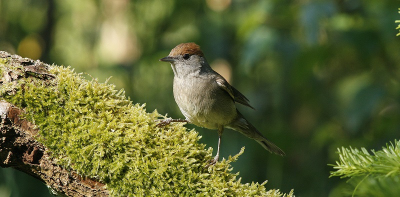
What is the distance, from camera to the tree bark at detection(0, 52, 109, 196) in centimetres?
226

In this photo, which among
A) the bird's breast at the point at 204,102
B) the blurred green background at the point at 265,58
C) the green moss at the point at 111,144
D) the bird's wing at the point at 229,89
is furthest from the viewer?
the blurred green background at the point at 265,58

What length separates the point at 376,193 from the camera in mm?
1412

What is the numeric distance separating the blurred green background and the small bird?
497 mm

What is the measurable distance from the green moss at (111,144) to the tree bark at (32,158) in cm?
4

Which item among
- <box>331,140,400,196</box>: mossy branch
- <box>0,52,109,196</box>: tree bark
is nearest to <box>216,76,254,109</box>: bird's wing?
<box>0,52,109,196</box>: tree bark

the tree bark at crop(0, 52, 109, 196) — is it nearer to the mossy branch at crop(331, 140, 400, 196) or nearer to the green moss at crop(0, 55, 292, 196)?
the green moss at crop(0, 55, 292, 196)

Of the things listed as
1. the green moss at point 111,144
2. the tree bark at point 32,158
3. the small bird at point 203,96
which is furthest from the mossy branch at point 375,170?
the small bird at point 203,96

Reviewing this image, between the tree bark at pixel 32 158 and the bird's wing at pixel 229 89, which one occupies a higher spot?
the bird's wing at pixel 229 89

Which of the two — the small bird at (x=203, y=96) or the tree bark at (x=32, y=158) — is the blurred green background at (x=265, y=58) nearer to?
the small bird at (x=203, y=96)

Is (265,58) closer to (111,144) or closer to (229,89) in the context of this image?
(229,89)

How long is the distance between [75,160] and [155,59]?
125 inches

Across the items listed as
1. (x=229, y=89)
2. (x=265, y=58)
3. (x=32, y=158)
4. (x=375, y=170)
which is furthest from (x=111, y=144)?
(x=265, y=58)

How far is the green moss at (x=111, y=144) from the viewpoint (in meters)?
2.26

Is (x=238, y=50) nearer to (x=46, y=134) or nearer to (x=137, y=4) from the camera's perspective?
(x=137, y=4)
